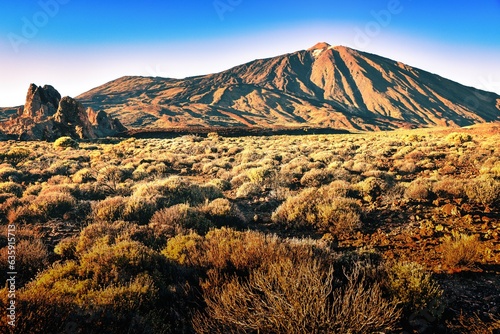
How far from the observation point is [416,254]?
19.4ft

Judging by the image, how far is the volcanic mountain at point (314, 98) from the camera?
358ft

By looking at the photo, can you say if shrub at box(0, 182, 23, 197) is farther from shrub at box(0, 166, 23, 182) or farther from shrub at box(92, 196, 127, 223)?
shrub at box(92, 196, 127, 223)

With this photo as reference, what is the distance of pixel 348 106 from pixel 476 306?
158483 mm

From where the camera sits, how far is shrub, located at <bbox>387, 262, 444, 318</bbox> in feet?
12.8

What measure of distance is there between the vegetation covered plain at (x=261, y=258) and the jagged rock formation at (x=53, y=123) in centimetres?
3168

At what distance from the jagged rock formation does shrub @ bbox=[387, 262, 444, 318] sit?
42.0m

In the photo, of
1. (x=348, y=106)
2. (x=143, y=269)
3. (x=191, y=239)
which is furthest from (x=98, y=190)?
(x=348, y=106)

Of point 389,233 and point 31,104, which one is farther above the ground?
point 31,104

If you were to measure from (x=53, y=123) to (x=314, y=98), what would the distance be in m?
143

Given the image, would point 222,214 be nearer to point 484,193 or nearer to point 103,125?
point 484,193

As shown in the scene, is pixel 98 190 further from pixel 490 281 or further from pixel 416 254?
pixel 490 281

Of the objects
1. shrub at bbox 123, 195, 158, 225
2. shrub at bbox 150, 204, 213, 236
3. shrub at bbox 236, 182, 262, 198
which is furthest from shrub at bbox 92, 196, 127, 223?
shrub at bbox 236, 182, 262, 198

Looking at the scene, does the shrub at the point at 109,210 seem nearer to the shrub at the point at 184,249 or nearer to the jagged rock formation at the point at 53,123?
the shrub at the point at 184,249

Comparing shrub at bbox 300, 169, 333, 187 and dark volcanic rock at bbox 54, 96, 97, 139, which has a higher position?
dark volcanic rock at bbox 54, 96, 97, 139
